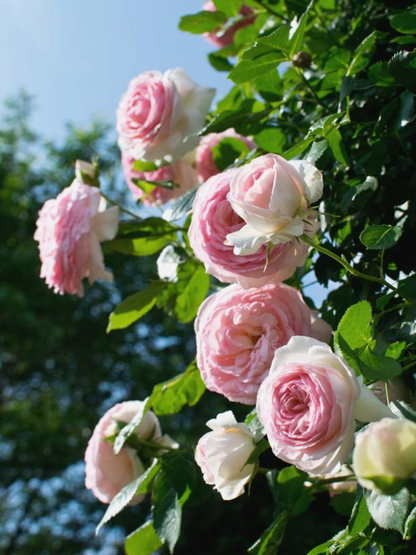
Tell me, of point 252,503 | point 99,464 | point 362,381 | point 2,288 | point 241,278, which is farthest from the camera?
point 2,288

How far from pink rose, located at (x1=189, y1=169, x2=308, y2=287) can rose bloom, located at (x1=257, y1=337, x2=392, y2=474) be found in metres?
0.10

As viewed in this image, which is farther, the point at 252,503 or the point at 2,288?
the point at 2,288

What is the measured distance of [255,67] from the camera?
61cm

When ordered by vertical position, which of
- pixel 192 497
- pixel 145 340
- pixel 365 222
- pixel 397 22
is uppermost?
pixel 397 22

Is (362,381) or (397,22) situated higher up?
(397,22)

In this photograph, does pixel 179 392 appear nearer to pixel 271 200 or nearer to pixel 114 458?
pixel 114 458

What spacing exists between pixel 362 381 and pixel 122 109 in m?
0.51

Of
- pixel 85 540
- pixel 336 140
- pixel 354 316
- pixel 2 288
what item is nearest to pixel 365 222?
pixel 336 140

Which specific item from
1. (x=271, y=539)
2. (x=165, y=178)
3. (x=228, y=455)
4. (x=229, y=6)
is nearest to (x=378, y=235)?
(x=228, y=455)

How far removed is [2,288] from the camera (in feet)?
18.3

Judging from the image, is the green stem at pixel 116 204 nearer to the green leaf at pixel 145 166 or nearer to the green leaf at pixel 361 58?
the green leaf at pixel 145 166

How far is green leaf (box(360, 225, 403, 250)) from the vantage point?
454 millimetres

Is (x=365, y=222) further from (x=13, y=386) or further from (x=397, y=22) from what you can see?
(x=13, y=386)

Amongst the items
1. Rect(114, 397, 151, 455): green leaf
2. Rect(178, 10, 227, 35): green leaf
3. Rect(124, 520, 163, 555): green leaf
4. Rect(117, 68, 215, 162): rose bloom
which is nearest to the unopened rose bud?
Rect(117, 68, 215, 162): rose bloom
